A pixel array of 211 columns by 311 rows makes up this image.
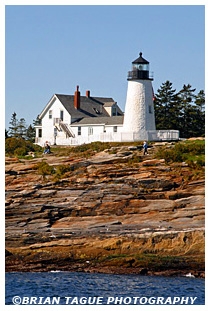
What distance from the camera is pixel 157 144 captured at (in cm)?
4834

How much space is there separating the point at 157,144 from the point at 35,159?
7.18 metres

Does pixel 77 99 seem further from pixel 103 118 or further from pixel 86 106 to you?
pixel 103 118

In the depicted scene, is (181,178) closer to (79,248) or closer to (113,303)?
(79,248)

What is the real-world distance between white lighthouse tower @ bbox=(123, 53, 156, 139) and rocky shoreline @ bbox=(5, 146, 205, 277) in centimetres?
540

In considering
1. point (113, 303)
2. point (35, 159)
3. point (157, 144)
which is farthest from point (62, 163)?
point (113, 303)

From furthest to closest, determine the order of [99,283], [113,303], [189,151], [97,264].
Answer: [189,151] < [97,264] < [99,283] < [113,303]

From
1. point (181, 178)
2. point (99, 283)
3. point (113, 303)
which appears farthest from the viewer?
point (181, 178)

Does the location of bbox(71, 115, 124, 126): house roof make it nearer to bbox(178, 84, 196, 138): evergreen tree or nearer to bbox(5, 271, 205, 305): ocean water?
bbox(178, 84, 196, 138): evergreen tree

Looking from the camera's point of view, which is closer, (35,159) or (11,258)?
(11,258)

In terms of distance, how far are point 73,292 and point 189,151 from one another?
16.0 metres

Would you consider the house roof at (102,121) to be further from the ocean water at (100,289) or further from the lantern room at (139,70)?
the ocean water at (100,289)

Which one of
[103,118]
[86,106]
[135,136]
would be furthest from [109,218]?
[86,106]

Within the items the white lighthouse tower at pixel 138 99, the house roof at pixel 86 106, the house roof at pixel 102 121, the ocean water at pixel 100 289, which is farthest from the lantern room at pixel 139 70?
the ocean water at pixel 100 289

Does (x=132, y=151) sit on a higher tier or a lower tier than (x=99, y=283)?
higher
